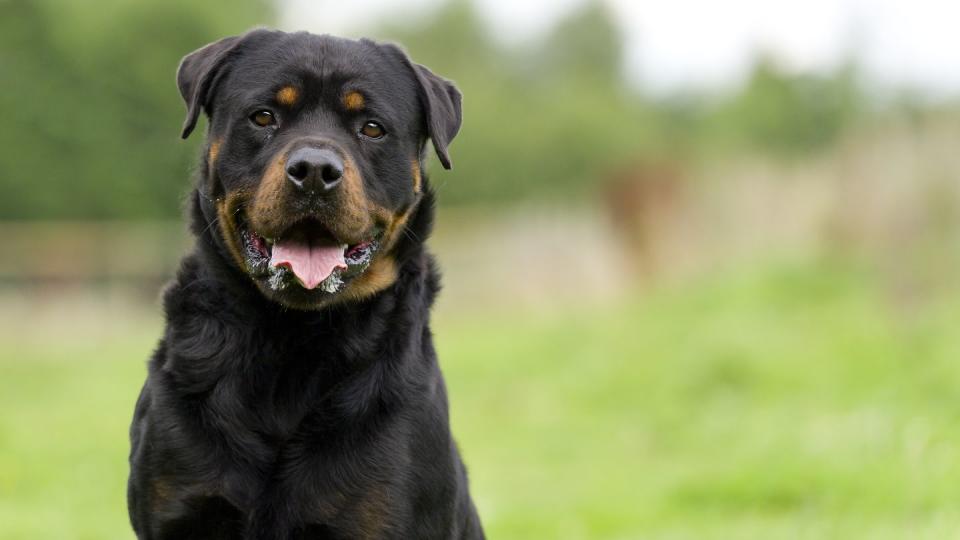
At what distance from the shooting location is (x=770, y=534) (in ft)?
19.7

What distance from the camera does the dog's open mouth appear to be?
3.89 m

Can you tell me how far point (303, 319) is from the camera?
405 cm

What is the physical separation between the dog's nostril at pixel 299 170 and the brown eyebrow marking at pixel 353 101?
0.41 meters

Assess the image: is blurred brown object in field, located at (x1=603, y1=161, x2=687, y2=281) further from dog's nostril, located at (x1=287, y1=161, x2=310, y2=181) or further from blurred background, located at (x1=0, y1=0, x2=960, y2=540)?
dog's nostril, located at (x1=287, y1=161, x2=310, y2=181)

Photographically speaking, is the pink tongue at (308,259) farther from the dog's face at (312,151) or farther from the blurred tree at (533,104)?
the blurred tree at (533,104)

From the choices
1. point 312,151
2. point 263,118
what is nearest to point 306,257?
point 312,151

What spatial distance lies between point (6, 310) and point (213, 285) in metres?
21.7

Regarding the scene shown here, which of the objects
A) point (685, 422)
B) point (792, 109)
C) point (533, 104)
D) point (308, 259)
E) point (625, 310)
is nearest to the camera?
point (308, 259)

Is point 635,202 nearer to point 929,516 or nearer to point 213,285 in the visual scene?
point 929,516

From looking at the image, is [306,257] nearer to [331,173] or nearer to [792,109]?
[331,173]

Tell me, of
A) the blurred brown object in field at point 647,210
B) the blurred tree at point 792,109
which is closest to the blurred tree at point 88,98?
the blurred tree at point 792,109

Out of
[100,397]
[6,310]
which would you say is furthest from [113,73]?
[100,397]

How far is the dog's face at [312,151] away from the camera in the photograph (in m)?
3.87

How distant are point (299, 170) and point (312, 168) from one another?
1.7 inches
